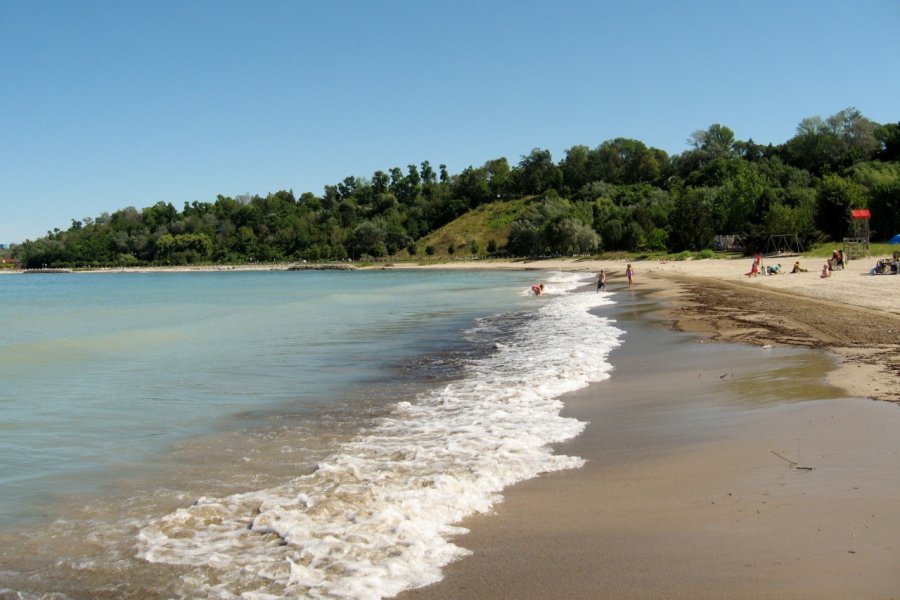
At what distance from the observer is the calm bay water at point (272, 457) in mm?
4883

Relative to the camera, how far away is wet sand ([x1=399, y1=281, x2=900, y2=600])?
4102 millimetres

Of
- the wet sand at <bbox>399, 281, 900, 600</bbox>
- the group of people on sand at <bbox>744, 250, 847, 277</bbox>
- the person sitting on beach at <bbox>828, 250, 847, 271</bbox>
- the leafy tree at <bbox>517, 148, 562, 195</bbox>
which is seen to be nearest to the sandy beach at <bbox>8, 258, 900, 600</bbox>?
the wet sand at <bbox>399, 281, 900, 600</bbox>

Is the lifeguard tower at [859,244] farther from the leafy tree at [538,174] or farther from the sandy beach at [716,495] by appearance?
the leafy tree at [538,174]

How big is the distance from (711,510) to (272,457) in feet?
15.5

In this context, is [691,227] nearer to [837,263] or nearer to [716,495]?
[837,263]

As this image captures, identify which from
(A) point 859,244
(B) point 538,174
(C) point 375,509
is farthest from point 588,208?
(C) point 375,509

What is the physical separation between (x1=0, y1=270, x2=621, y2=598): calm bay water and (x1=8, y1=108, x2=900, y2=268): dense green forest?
52.4 meters

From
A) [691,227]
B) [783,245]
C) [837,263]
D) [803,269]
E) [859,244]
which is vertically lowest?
[803,269]

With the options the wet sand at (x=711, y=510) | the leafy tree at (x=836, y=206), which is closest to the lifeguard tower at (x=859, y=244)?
the leafy tree at (x=836, y=206)

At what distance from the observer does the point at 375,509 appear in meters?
5.75

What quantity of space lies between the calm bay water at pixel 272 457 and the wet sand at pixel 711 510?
0.44 meters

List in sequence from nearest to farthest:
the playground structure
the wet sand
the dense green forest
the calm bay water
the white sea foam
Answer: the wet sand < the white sea foam < the calm bay water < the playground structure < the dense green forest

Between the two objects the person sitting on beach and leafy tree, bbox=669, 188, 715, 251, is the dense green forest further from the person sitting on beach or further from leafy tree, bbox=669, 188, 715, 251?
the person sitting on beach

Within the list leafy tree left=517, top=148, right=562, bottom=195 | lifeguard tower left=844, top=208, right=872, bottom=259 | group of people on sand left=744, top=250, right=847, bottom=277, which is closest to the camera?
group of people on sand left=744, top=250, right=847, bottom=277
